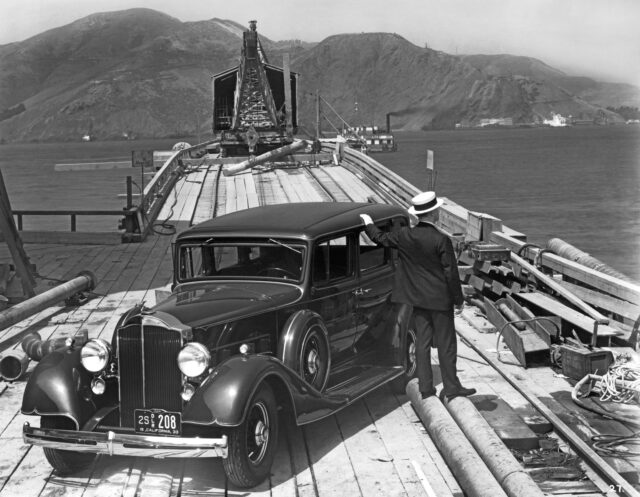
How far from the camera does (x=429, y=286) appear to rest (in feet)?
24.9

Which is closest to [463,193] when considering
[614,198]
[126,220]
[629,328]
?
[614,198]

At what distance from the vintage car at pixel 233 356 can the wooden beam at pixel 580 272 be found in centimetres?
409

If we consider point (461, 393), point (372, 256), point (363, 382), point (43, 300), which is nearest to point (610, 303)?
point (372, 256)

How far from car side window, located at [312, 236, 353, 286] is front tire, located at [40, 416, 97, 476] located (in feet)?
7.92

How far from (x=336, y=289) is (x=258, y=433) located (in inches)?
74.0

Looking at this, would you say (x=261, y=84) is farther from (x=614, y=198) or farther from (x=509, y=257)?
(x=509, y=257)

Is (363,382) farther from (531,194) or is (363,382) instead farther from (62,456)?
(531,194)

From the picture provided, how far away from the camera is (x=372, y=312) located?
8.58 meters

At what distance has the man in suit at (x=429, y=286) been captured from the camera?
7574 mm

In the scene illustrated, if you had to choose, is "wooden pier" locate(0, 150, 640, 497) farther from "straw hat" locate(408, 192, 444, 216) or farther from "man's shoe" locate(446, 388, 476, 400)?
"straw hat" locate(408, 192, 444, 216)

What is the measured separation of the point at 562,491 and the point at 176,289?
371 cm

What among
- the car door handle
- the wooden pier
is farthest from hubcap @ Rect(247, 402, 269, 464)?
the car door handle

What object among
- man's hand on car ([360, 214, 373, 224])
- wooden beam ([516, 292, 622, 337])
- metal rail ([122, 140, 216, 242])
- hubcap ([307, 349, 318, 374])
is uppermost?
man's hand on car ([360, 214, 373, 224])

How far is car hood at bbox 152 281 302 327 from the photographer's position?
21.9ft
